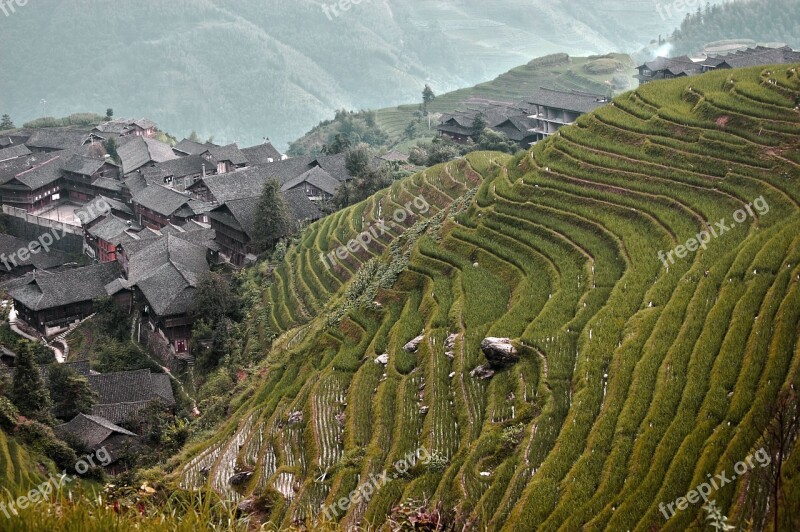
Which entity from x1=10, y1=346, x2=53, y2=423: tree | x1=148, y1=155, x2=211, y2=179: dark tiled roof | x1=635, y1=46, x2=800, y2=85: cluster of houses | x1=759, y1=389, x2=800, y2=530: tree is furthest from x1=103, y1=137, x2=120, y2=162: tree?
x1=759, y1=389, x2=800, y2=530: tree

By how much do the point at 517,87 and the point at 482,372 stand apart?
55.7m

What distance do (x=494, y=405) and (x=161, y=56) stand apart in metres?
83.0

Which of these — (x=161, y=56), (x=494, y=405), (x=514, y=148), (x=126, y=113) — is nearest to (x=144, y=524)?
(x=494, y=405)

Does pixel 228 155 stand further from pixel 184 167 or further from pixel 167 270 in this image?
pixel 167 270

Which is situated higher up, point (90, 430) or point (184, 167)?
point (184, 167)

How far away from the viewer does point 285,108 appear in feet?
276

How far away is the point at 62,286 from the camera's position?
96.8 ft

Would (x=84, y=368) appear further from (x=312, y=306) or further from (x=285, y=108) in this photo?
(x=285, y=108)

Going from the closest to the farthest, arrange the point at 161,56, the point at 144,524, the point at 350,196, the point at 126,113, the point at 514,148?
the point at 144,524
the point at 350,196
the point at 514,148
the point at 126,113
the point at 161,56

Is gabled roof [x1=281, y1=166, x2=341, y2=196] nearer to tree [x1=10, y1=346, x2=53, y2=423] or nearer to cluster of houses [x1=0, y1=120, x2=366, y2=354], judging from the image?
cluster of houses [x1=0, y1=120, x2=366, y2=354]

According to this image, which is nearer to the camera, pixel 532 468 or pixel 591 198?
pixel 532 468

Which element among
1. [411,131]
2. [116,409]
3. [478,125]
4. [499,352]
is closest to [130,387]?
[116,409]

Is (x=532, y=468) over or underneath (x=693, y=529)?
underneath

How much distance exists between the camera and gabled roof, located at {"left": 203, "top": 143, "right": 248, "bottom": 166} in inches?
1700
